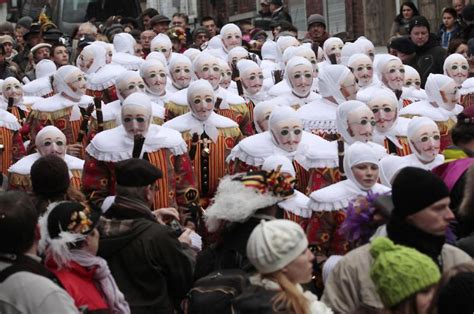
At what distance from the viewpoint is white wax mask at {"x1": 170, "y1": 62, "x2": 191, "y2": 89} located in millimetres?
18152

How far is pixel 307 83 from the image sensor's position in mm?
17109

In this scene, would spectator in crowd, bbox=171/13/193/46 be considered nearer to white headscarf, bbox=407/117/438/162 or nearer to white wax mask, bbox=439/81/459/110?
white wax mask, bbox=439/81/459/110

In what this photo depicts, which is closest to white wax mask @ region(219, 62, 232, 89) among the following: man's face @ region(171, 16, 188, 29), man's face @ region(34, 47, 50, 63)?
man's face @ region(34, 47, 50, 63)

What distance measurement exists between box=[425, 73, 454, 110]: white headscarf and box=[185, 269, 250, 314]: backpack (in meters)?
7.89

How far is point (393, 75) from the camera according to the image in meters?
17.1

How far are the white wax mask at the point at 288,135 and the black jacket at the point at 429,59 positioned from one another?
21.2 ft

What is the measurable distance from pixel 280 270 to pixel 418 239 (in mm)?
797

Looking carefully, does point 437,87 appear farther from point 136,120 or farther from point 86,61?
point 86,61

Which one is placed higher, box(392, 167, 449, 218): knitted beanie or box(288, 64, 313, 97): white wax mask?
box(392, 167, 449, 218): knitted beanie

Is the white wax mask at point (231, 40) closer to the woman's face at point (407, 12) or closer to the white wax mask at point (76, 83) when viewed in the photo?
the woman's face at point (407, 12)

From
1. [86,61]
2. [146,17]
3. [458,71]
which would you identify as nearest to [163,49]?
[86,61]

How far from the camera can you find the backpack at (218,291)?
329 inches

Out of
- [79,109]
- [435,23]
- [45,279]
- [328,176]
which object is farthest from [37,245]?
[435,23]

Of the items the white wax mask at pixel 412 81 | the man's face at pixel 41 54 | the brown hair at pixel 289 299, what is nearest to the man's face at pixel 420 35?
the white wax mask at pixel 412 81
